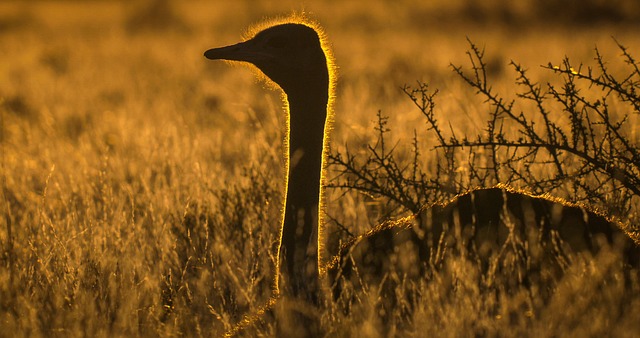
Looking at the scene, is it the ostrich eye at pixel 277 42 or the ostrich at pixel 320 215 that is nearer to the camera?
the ostrich at pixel 320 215

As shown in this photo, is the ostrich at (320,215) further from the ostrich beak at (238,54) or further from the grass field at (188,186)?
the grass field at (188,186)

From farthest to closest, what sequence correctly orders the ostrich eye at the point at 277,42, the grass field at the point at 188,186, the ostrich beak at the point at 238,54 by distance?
the ostrich eye at the point at 277,42 < the ostrich beak at the point at 238,54 < the grass field at the point at 188,186

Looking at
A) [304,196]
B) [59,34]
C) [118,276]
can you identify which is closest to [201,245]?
[118,276]

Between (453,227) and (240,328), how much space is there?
→ 3.18 ft

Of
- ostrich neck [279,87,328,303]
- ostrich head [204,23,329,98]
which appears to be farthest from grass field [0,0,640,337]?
ostrich head [204,23,329,98]

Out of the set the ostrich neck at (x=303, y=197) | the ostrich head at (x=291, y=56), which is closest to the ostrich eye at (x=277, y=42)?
the ostrich head at (x=291, y=56)

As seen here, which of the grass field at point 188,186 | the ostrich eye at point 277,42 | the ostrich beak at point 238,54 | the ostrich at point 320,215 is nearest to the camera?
the grass field at point 188,186

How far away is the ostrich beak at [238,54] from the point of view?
4934mm

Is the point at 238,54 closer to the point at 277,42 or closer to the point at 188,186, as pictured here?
the point at 277,42

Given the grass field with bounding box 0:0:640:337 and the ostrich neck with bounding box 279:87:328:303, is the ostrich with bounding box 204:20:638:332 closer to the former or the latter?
the ostrich neck with bounding box 279:87:328:303

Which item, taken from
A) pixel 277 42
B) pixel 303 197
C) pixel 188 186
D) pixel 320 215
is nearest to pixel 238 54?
pixel 277 42

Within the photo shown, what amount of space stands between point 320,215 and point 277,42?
0.75 metres

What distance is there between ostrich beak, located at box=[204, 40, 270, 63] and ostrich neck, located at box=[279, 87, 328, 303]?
225 mm

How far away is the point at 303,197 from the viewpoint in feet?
16.2
